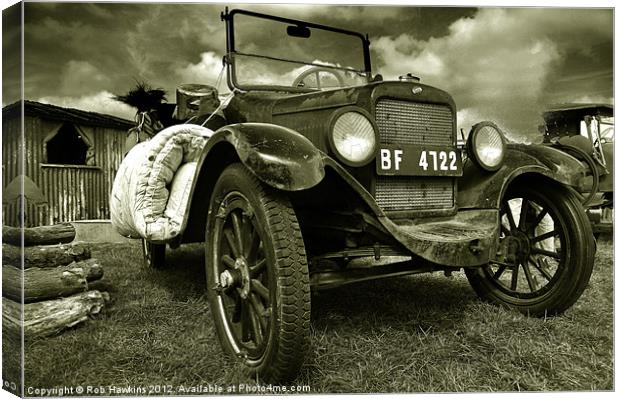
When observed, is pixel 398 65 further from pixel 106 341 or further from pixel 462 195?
pixel 106 341

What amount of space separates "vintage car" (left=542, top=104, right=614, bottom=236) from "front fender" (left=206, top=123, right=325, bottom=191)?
1474 millimetres

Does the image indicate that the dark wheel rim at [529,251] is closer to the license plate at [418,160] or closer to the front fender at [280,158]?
the license plate at [418,160]

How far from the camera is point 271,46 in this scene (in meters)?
2.91

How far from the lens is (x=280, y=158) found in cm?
172

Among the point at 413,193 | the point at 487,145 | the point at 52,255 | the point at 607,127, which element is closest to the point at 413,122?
the point at 413,193

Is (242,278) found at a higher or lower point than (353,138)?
lower

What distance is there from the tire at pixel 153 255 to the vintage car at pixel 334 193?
125 cm

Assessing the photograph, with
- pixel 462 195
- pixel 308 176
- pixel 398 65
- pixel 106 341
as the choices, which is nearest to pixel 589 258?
pixel 462 195

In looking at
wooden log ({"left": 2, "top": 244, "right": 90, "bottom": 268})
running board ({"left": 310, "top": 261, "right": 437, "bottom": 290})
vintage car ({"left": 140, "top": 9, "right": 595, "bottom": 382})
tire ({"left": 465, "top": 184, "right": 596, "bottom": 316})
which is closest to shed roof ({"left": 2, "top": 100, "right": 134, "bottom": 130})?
wooden log ({"left": 2, "top": 244, "right": 90, "bottom": 268})

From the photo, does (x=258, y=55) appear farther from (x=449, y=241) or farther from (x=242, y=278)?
(x=449, y=241)

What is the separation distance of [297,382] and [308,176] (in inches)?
31.0

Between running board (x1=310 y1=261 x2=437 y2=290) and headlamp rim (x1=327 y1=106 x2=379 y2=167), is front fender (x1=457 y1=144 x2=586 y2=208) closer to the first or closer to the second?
running board (x1=310 y1=261 x2=437 y2=290)

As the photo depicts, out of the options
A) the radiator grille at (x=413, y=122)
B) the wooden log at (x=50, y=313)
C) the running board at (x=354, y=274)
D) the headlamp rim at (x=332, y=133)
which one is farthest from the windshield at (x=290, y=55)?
the wooden log at (x=50, y=313)

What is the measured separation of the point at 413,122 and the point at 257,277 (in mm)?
1040
